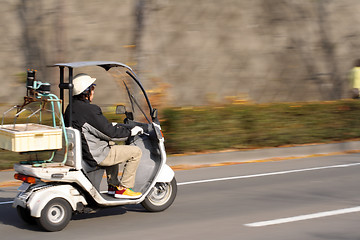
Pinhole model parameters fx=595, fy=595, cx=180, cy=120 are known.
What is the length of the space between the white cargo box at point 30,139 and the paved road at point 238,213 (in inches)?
39.4

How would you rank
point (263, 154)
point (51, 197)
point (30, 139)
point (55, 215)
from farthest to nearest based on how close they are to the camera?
point (263, 154) → point (55, 215) → point (51, 197) → point (30, 139)

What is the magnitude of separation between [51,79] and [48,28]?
2640mm

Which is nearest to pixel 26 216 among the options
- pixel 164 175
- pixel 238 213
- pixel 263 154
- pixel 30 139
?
pixel 30 139

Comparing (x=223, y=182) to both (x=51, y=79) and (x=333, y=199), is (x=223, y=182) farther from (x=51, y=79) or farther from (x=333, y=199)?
(x=51, y=79)

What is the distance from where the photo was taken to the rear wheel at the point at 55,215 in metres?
6.62

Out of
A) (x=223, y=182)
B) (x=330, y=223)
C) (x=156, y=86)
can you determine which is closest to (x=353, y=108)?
(x=156, y=86)

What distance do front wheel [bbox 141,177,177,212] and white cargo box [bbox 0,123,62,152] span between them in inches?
63.0

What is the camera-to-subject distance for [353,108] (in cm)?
1478

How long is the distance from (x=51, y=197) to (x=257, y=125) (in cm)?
750

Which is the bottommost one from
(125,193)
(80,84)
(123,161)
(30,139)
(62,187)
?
(125,193)

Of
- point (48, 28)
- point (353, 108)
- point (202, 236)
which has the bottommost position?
point (202, 236)

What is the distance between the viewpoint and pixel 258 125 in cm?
1340

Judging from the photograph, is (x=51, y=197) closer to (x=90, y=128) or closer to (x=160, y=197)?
(x=90, y=128)

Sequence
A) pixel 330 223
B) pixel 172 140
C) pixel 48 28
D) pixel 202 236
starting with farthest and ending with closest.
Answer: pixel 48 28 < pixel 172 140 < pixel 330 223 < pixel 202 236
